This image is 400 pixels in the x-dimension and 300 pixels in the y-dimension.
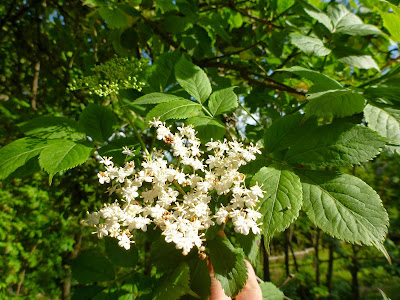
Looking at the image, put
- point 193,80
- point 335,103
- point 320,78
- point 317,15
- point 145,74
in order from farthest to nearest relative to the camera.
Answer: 1. point 317,15
2. point 145,74
3. point 193,80
4. point 320,78
5. point 335,103

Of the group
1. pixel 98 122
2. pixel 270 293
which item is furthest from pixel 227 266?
pixel 98 122

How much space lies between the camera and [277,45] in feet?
5.83

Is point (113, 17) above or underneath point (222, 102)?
above

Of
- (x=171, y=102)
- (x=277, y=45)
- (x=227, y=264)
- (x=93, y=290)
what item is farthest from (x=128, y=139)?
(x=277, y=45)

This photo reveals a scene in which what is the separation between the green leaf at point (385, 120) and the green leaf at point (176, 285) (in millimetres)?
830

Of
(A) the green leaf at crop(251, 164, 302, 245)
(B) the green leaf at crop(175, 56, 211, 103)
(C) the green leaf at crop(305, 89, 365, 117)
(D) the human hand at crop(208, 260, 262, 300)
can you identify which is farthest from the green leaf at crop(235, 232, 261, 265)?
(B) the green leaf at crop(175, 56, 211, 103)

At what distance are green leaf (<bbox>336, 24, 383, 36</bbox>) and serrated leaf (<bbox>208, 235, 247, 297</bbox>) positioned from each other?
129 cm

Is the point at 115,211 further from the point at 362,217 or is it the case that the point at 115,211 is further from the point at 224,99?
the point at 362,217

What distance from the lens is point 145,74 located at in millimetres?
1246

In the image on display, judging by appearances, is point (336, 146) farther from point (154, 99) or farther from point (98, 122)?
point (98, 122)

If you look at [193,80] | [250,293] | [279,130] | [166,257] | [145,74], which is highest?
[145,74]

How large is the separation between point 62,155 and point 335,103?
99cm

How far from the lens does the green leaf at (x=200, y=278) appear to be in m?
0.96

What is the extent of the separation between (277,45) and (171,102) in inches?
46.6
